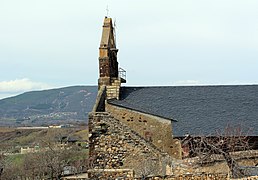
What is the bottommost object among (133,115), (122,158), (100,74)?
(122,158)

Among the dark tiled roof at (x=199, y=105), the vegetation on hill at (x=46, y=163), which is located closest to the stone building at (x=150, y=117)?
the dark tiled roof at (x=199, y=105)

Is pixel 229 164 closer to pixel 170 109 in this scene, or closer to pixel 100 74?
pixel 170 109

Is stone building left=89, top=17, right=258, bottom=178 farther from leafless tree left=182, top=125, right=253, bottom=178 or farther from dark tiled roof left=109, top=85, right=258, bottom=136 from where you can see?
leafless tree left=182, top=125, right=253, bottom=178

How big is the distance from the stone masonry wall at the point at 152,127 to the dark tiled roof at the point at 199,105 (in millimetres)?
286

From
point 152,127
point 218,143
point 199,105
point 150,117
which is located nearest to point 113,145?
point 152,127

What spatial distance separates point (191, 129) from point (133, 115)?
3220 millimetres

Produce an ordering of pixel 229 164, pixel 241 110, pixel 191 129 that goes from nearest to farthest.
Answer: pixel 229 164 → pixel 191 129 → pixel 241 110

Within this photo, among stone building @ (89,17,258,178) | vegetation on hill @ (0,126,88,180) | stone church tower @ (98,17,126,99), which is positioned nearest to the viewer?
stone building @ (89,17,258,178)

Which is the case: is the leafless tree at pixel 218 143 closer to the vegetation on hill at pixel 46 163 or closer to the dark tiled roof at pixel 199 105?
the dark tiled roof at pixel 199 105

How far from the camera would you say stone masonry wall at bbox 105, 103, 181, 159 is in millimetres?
21781

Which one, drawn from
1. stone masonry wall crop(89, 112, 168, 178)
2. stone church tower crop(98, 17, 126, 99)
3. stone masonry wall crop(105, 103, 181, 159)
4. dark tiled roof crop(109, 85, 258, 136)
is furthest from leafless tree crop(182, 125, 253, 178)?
stone church tower crop(98, 17, 126, 99)

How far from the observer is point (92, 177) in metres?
15.8

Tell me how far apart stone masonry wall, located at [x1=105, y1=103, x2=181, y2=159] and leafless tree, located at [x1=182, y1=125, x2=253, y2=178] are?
4.09 ft

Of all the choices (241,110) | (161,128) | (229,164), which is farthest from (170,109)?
(229,164)
